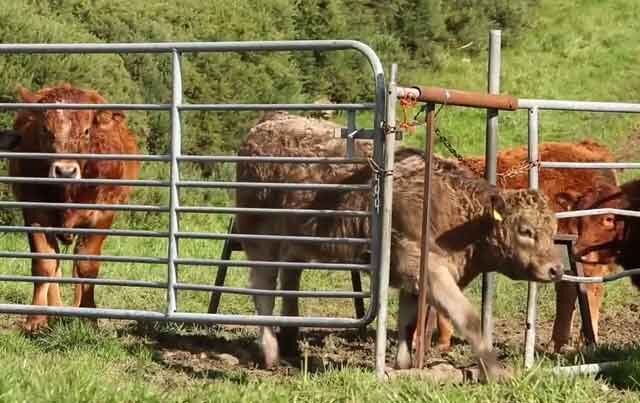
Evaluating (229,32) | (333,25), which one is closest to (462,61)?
(333,25)

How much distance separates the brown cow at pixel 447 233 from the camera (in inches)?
313

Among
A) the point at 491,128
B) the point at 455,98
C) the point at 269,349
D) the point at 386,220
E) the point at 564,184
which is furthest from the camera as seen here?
the point at 564,184

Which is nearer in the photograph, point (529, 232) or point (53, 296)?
point (529, 232)

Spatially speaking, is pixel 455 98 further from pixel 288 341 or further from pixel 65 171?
pixel 65 171

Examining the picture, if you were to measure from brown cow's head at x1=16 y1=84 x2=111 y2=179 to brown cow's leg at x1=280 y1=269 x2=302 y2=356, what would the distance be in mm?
1935

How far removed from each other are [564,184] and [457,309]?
12.3ft

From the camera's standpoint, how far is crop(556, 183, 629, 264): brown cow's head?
33.7ft

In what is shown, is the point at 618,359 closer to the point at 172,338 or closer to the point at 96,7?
the point at 172,338

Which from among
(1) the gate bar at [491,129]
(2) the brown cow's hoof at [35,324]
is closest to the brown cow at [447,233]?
(1) the gate bar at [491,129]

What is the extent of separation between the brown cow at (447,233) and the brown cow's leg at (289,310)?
442 mm

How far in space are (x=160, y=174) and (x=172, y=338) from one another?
6.88m

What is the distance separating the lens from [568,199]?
10844mm

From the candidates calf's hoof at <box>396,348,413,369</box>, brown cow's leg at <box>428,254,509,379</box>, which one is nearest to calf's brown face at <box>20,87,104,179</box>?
calf's hoof at <box>396,348,413,369</box>

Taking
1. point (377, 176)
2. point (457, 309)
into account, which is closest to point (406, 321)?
point (457, 309)
